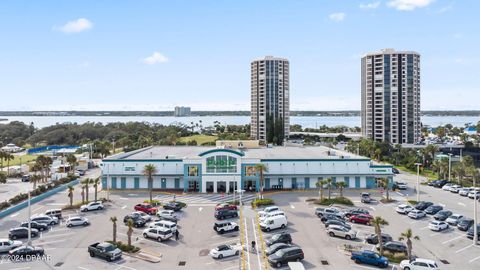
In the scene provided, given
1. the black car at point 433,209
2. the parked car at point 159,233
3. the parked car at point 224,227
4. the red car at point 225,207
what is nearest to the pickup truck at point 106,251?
the parked car at point 159,233

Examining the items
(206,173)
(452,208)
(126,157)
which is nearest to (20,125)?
(126,157)

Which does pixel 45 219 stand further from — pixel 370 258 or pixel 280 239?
pixel 370 258

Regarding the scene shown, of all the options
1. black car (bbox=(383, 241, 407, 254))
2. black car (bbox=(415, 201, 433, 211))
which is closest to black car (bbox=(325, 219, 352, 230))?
black car (bbox=(383, 241, 407, 254))

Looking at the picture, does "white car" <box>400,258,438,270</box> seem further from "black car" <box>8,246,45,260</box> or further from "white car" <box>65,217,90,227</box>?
"white car" <box>65,217,90,227</box>

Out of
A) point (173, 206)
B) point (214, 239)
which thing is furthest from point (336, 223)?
point (173, 206)

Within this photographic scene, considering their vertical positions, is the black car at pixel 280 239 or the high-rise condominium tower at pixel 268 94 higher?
the high-rise condominium tower at pixel 268 94

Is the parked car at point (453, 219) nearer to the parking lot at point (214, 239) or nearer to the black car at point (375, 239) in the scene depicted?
the parking lot at point (214, 239)

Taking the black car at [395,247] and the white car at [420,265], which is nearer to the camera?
the white car at [420,265]
